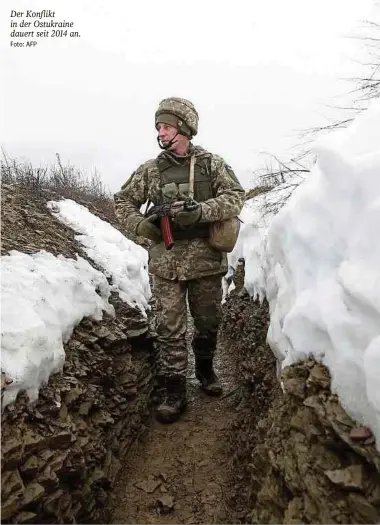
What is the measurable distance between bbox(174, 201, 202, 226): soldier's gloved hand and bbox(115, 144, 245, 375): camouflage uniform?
220 millimetres

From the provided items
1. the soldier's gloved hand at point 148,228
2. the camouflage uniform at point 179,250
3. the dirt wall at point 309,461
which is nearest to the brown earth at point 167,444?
the dirt wall at point 309,461

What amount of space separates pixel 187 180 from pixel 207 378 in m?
2.07

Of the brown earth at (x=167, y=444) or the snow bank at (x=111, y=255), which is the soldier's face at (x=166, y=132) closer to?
the brown earth at (x=167, y=444)

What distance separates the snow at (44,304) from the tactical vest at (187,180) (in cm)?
98

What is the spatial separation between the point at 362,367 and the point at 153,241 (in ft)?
8.56

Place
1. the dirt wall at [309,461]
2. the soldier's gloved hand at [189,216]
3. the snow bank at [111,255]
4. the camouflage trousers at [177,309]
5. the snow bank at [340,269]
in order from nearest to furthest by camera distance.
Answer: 1. the dirt wall at [309,461]
2. the snow bank at [340,269]
3. the soldier's gloved hand at [189,216]
4. the camouflage trousers at [177,309]
5. the snow bank at [111,255]

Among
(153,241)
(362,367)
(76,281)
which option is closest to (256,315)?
(153,241)

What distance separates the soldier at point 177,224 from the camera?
401cm

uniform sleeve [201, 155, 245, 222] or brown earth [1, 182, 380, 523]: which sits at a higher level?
uniform sleeve [201, 155, 245, 222]

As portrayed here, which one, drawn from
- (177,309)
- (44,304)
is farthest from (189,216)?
(44,304)

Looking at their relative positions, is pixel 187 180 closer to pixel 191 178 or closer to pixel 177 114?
pixel 191 178

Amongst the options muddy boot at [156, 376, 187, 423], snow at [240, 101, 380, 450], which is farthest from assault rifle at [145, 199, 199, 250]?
muddy boot at [156, 376, 187, 423]

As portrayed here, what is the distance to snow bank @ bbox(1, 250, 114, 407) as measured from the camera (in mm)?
2600

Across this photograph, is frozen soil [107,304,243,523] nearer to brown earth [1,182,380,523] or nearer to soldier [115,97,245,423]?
brown earth [1,182,380,523]
